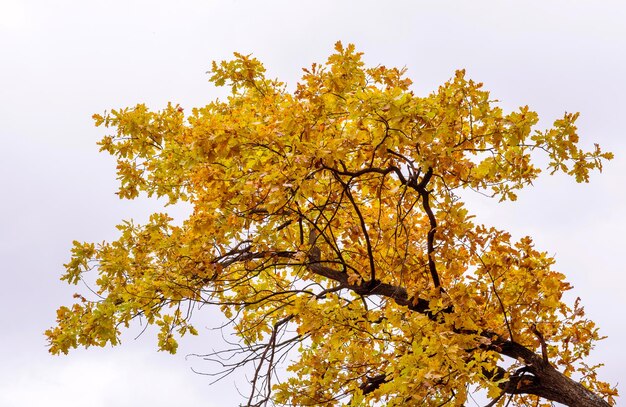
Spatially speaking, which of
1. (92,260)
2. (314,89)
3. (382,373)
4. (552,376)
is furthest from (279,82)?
(552,376)

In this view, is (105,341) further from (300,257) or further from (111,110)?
(111,110)

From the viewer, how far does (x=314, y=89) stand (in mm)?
7172

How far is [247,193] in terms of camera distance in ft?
22.2

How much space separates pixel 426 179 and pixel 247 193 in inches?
65.8

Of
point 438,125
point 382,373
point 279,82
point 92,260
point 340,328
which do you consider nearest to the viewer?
point 438,125

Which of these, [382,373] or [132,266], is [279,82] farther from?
[382,373]

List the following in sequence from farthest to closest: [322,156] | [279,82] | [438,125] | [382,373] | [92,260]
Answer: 1. [279,82]
2. [92,260]
3. [382,373]
4. [438,125]
5. [322,156]

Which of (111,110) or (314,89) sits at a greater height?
(111,110)

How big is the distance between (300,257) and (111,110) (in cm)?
347

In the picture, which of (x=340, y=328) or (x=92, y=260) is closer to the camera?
(x=340, y=328)

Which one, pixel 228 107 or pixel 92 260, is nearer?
pixel 92 260

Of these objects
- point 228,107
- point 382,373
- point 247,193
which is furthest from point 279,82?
point 382,373

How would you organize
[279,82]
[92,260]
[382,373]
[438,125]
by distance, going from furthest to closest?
[279,82], [92,260], [382,373], [438,125]

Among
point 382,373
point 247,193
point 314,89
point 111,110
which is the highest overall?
point 111,110
